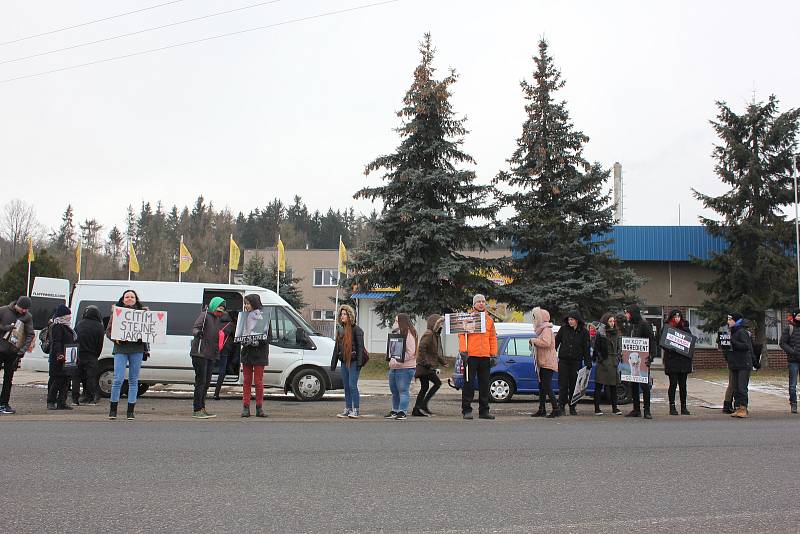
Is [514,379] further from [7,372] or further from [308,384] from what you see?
[7,372]

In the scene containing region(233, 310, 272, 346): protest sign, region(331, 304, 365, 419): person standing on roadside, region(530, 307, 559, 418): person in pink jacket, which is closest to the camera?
region(233, 310, 272, 346): protest sign

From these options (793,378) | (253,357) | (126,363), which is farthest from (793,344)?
(126,363)

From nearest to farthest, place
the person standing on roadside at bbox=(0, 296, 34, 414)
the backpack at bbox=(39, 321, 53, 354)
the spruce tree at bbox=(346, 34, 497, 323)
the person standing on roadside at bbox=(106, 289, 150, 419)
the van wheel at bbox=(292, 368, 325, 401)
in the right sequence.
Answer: the person standing on roadside at bbox=(106, 289, 150, 419)
the person standing on roadside at bbox=(0, 296, 34, 414)
the backpack at bbox=(39, 321, 53, 354)
the van wheel at bbox=(292, 368, 325, 401)
the spruce tree at bbox=(346, 34, 497, 323)

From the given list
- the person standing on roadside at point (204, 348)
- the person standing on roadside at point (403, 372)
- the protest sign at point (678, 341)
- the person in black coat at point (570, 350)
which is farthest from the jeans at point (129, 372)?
the protest sign at point (678, 341)

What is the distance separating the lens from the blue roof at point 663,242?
105ft

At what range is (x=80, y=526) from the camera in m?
5.07

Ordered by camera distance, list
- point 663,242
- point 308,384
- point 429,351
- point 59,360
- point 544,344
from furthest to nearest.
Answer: point 663,242
point 308,384
point 544,344
point 429,351
point 59,360

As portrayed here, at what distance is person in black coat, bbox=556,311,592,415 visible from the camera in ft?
43.5

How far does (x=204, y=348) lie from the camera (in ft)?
38.7

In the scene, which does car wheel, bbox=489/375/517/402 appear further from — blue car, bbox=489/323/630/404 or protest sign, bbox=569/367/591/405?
protest sign, bbox=569/367/591/405

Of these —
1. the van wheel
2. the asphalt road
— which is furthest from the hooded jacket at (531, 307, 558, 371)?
the van wheel

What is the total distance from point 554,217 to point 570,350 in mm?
14913

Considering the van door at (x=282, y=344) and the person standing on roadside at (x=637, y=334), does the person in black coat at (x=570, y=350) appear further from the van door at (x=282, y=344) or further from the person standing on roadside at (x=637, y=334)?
the van door at (x=282, y=344)

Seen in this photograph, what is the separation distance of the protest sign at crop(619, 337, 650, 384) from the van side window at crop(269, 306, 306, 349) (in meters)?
6.44
